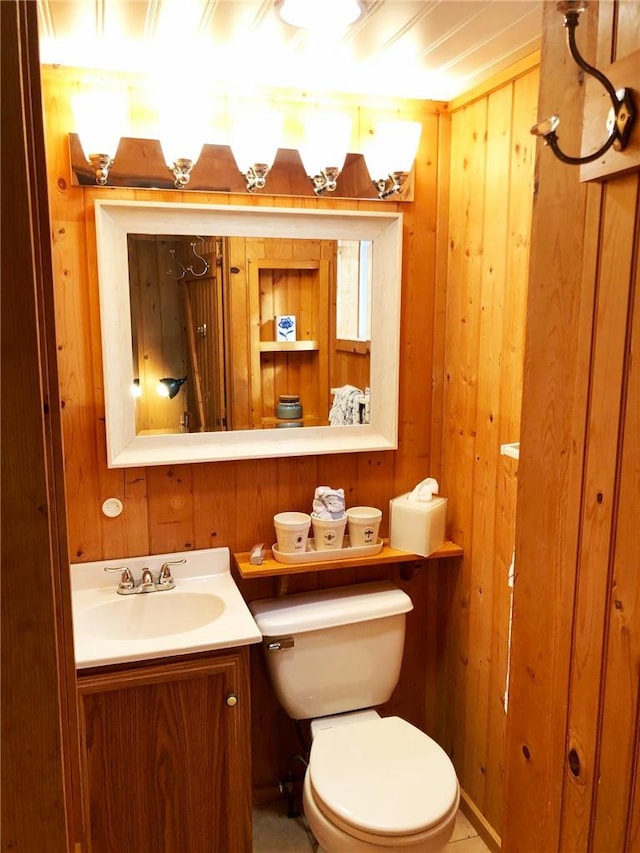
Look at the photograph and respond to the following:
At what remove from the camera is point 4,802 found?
0.69 metres

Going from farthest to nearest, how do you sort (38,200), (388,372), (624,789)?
(388,372), (624,789), (38,200)

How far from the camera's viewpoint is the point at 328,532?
213 centimetres

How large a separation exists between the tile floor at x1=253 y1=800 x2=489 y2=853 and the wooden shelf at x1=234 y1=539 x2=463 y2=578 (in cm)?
85

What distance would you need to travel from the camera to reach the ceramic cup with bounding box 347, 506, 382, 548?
2162mm

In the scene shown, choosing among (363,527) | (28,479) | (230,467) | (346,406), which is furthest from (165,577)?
(28,479)

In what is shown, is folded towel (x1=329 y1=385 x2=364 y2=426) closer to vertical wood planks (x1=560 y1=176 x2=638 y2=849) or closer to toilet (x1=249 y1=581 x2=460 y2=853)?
toilet (x1=249 y1=581 x2=460 y2=853)

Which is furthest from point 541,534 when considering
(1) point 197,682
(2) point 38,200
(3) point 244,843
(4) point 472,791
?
(4) point 472,791

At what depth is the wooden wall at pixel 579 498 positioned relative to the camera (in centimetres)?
79

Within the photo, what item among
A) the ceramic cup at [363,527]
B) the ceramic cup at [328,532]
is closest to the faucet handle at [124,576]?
the ceramic cup at [328,532]

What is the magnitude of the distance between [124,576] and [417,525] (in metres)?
0.92

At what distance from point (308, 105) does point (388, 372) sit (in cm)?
85

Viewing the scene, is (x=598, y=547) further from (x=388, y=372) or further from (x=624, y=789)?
(x=388, y=372)

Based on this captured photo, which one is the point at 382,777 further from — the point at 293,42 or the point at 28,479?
the point at 293,42

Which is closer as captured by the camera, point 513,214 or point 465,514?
point 513,214
